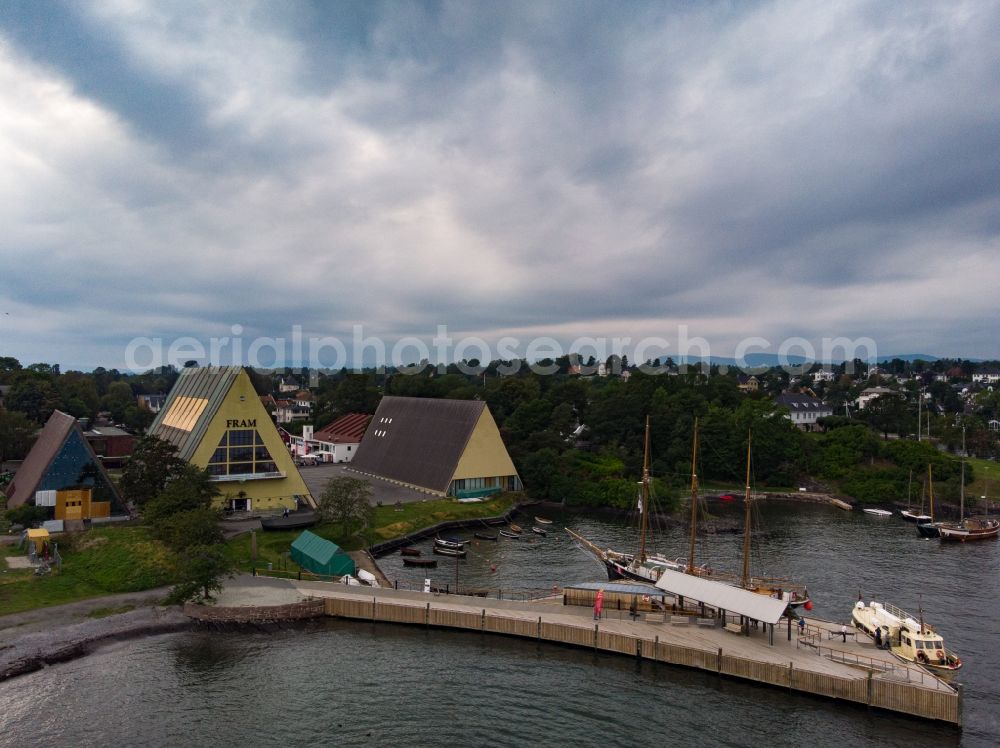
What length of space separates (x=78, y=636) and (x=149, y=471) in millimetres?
19608

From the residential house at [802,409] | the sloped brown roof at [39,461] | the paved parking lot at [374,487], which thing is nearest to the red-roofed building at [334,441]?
the paved parking lot at [374,487]

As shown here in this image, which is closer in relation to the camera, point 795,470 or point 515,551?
point 515,551

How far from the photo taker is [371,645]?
107 feet

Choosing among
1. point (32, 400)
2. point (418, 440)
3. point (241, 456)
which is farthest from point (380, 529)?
point (32, 400)

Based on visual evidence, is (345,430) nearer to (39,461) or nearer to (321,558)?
(39,461)

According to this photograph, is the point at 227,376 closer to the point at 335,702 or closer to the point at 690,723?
the point at 335,702

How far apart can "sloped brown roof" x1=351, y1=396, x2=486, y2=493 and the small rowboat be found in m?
16.0

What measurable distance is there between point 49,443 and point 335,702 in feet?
135

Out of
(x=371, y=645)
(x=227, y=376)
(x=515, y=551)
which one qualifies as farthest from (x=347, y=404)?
(x=371, y=645)

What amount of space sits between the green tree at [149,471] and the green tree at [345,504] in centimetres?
1153

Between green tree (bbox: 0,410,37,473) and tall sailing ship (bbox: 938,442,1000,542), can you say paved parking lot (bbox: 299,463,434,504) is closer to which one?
green tree (bbox: 0,410,37,473)

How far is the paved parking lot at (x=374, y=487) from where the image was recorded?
216 ft

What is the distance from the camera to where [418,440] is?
7644 centimetres

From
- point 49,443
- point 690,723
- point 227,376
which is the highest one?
point 227,376
